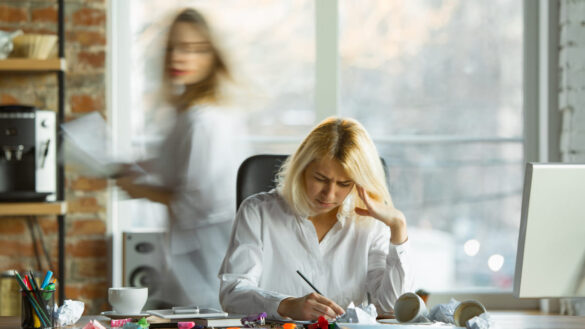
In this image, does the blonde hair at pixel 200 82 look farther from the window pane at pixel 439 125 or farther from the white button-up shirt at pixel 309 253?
the window pane at pixel 439 125

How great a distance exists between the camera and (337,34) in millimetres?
3738

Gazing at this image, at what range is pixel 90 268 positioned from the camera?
355 centimetres

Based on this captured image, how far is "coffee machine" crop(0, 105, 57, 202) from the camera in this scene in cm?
317

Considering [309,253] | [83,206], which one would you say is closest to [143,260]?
[83,206]

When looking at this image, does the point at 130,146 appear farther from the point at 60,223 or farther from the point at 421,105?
the point at 421,105

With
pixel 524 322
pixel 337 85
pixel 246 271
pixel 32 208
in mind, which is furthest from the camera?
pixel 337 85

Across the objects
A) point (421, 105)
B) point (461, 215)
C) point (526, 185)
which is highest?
point (421, 105)

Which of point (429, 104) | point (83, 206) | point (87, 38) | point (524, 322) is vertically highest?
point (87, 38)

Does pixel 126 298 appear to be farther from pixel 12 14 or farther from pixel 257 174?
pixel 12 14

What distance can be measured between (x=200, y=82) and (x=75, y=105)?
118 cm

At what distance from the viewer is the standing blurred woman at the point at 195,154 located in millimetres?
2500

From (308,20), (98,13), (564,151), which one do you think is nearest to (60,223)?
(98,13)

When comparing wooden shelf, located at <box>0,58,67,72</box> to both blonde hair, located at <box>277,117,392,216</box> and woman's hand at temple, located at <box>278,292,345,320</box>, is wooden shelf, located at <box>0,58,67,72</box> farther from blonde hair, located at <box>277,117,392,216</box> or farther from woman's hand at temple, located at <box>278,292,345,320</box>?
woman's hand at temple, located at <box>278,292,345,320</box>

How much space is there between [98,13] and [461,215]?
6.34ft
